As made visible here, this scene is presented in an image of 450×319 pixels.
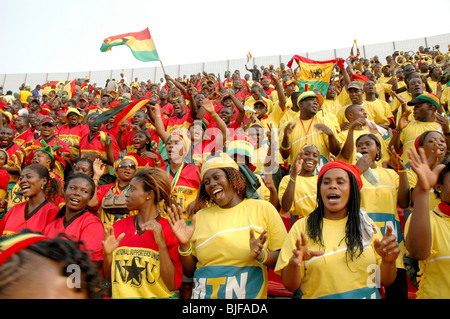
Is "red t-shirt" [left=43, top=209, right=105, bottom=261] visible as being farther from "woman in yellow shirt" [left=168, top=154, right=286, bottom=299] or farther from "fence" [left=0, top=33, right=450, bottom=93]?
"fence" [left=0, top=33, right=450, bottom=93]

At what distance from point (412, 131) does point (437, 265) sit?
360 centimetres

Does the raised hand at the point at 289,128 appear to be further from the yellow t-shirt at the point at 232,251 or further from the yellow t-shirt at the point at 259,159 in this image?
the yellow t-shirt at the point at 232,251

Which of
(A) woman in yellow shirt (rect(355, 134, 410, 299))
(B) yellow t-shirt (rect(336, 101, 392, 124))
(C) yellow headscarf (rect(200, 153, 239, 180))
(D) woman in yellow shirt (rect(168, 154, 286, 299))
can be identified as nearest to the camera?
(D) woman in yellow shirt (rect(168, 154, 286, 299))

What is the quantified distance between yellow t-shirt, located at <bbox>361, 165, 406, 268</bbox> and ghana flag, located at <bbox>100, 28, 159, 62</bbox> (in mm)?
6272

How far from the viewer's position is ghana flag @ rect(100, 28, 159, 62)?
8.32 meters

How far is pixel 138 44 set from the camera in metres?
8.48

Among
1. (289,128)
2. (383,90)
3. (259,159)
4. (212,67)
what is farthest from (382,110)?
(212,67)

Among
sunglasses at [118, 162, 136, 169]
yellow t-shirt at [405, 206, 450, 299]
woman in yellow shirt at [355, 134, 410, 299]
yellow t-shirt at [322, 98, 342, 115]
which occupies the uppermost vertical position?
yellow t-shirt at [322, 98, 342, 115]

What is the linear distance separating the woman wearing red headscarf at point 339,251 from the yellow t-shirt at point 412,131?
3.38 meters

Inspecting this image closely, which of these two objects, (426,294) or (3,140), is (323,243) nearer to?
(426,294)

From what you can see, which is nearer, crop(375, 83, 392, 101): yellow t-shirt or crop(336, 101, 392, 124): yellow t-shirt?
crop(336, 101, 392, 124): yellow t-shirt

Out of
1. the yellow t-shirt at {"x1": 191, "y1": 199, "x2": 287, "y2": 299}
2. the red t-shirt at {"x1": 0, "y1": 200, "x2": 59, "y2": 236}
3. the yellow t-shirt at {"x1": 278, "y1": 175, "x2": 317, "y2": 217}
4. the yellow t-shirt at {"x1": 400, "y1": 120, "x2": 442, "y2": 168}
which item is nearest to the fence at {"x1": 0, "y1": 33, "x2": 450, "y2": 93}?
the yellow t-shirt at {"x1": 400, "y1": 120, "x2": 442, "y2": 168}

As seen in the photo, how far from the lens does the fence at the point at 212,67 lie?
2348 cm
